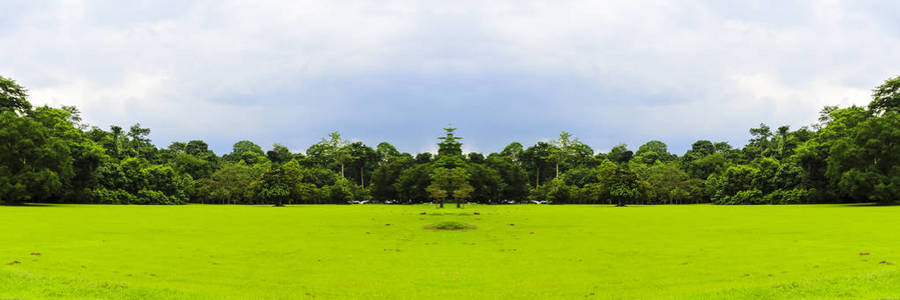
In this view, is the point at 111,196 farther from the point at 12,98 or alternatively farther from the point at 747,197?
the point at 747,197

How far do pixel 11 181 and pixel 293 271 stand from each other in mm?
47918

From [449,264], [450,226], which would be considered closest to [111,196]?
[450,226]

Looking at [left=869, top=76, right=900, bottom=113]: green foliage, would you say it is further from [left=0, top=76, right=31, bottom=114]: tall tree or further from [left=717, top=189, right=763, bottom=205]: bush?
[left=0, top=76, right=31, bottom=114]: tall tree

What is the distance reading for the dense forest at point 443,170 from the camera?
48.9 meters

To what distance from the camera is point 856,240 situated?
753 inches

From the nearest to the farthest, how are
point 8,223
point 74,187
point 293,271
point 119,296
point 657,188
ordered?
1. point 119,296
2. point 293,271
3. point 8,223
4. point 74,187
5. point 657,188

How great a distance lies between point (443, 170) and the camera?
30.3 m

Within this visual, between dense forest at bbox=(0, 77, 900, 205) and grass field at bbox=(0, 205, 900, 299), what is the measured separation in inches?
487

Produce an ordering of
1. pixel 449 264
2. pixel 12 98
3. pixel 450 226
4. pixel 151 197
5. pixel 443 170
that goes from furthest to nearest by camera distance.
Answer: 1. pixel 151 197
2. pixel 12 98
3. pixel 443 170
4. pixel 450 226
5. pixel 449 264

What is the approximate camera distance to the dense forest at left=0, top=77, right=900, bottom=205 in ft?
160

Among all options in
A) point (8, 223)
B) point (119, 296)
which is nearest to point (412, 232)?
point (119, 296)

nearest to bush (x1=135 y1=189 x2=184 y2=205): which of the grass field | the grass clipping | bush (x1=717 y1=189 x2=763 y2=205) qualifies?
the grass field

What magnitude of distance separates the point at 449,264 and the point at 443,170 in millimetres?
16507

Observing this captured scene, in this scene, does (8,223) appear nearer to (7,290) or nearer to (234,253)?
(234,253)
